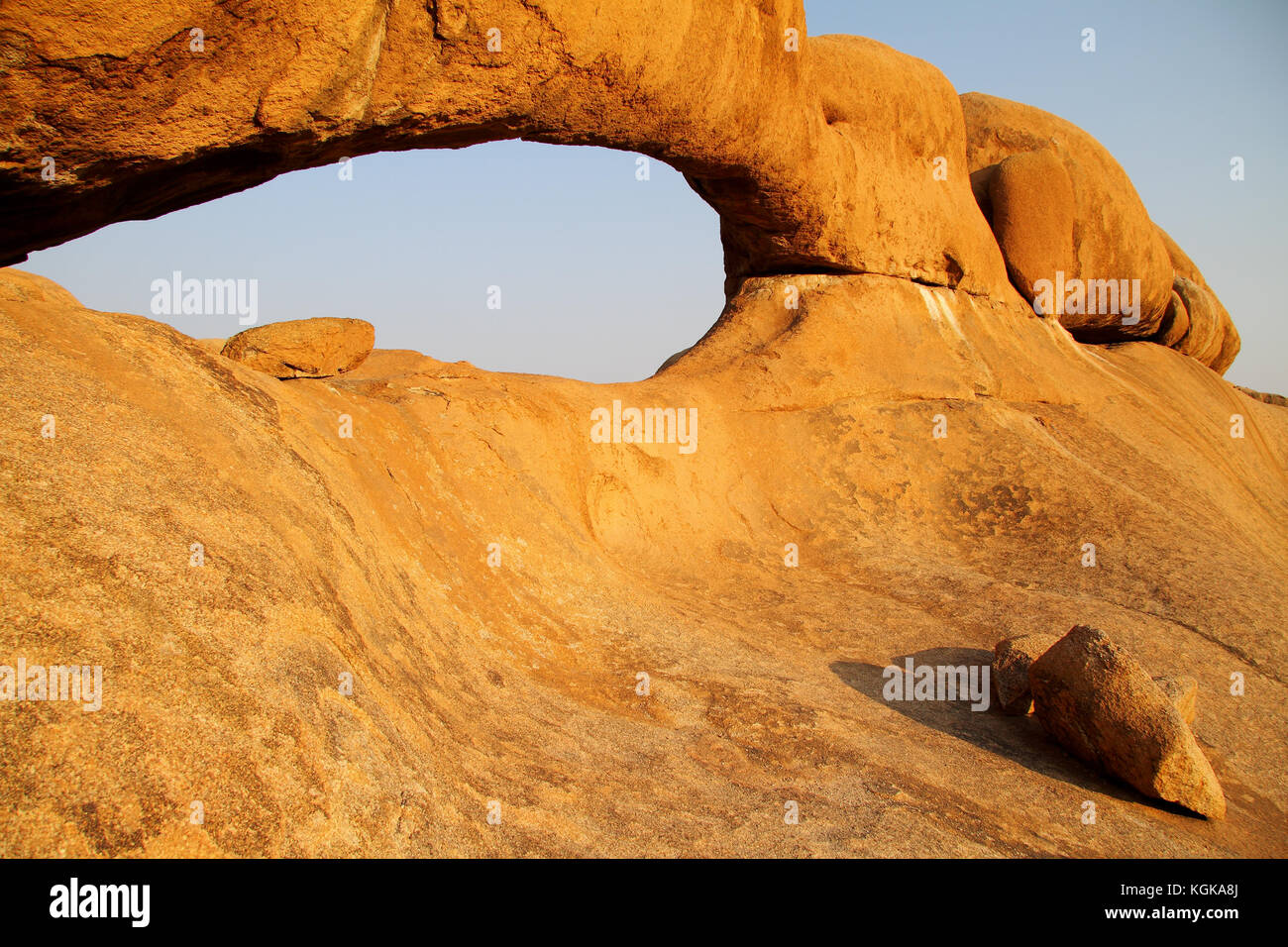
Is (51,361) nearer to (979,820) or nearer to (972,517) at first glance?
(979,820)

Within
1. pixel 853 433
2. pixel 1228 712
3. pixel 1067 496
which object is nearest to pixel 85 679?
pixel 1228 712

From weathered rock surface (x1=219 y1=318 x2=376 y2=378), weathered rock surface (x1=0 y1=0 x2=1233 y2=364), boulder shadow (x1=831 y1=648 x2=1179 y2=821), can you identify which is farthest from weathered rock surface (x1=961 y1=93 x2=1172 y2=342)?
weathered rock surface (x1=219 y1=318 x2=376 y2=378)

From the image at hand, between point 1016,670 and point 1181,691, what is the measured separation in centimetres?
66

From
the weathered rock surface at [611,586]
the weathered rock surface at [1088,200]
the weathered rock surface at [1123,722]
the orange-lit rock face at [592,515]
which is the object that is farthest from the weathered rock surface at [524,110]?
the weathered rock surface at [1123,722]

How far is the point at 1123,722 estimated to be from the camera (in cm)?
384

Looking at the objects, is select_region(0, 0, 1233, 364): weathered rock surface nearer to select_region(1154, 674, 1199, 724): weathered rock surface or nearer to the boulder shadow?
the boulder shadow

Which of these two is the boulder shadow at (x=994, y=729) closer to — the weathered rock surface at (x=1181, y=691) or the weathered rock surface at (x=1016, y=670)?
the weathered rock surface at (x=1016, y=670)

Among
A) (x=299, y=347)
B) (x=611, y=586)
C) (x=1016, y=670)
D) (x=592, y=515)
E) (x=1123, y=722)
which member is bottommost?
(x=1123, y=722)

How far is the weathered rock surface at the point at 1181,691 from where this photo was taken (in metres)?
4.09

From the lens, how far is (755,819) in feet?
9.77

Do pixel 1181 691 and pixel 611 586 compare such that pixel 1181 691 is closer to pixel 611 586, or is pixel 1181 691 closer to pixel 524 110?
pixel 611 586

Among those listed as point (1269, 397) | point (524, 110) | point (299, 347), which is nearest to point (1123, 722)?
point (524, 110)

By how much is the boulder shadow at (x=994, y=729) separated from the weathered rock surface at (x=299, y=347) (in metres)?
2.84

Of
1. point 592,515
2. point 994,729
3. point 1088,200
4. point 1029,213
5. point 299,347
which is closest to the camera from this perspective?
point 994,729
